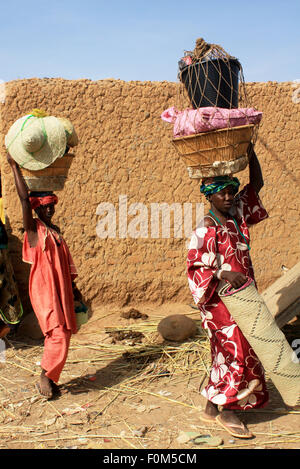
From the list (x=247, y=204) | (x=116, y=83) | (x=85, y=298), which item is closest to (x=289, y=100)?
(x=116, y=83)

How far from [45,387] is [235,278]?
1.83 m

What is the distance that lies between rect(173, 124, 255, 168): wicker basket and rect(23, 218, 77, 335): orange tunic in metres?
1.39

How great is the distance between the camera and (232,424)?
3260 mm

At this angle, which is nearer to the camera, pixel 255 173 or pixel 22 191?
pixel 255 173

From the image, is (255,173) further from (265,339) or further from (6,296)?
(6,296)

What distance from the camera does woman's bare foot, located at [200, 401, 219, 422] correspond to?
3465mm

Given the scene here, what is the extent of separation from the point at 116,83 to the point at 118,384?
329 centimetres

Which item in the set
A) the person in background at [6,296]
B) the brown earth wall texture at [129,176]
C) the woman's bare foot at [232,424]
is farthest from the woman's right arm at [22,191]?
the woman's bare foot at [232,424]

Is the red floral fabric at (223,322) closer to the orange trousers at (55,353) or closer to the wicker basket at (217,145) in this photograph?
the wicker basket at (217,145)

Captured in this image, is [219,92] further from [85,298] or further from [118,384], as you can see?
[85,298]

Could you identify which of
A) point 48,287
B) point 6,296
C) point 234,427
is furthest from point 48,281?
point 234,427

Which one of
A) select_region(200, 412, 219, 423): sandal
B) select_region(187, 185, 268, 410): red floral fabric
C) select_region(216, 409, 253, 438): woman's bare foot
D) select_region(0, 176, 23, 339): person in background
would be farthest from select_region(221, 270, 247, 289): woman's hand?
select_region(0, 176, 23, 339): person in background

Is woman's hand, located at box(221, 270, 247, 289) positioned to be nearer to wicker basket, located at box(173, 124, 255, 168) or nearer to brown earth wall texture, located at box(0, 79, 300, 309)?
wicker basket, located at box(173, 124, 255, 168)

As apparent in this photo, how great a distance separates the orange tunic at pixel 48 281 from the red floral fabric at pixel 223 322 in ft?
3.88
